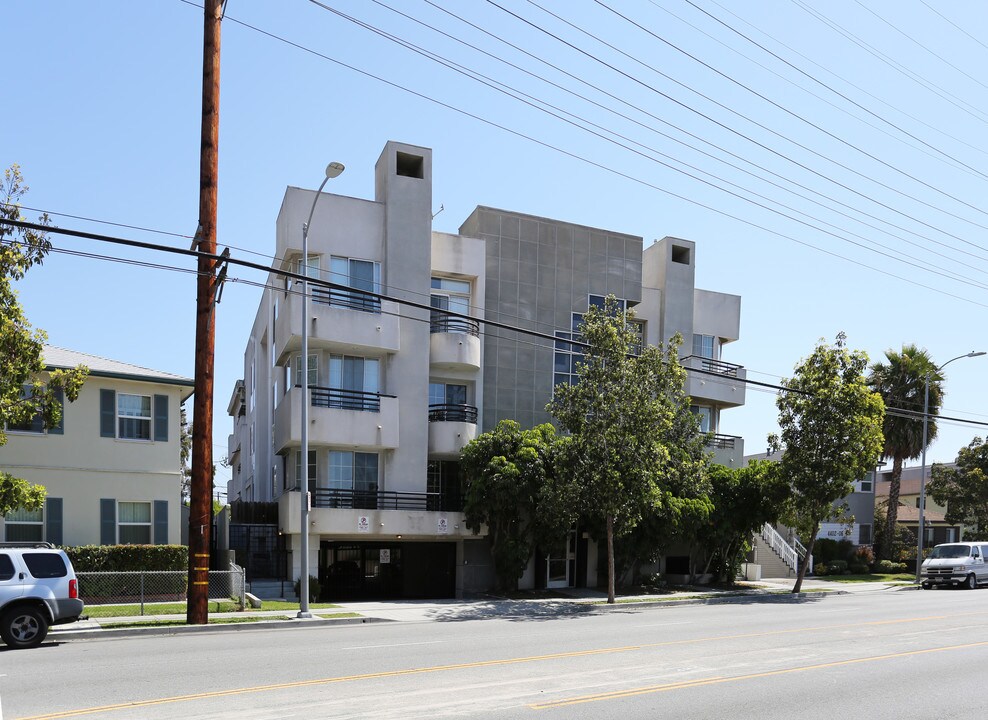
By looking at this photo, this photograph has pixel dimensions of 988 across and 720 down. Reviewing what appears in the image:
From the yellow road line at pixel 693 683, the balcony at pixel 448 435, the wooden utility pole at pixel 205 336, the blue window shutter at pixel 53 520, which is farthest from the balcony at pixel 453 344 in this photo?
the yellow road line at pixel 693 683

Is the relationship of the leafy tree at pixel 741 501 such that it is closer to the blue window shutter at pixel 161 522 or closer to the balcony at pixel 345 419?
the balcony at pixel 345 419

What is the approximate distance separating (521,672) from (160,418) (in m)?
18.4

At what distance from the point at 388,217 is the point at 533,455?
9358 mm

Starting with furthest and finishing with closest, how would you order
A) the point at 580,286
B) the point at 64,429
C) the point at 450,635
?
the point at 580,286 < the point at 64,429 < the point at 450,635

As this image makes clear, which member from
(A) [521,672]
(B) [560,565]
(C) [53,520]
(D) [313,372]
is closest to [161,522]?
(C) [53,520]

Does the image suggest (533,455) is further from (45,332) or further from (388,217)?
(45,332)

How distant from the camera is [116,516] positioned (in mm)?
26125

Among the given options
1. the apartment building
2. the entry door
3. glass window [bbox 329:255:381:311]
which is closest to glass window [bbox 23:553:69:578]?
the apartment building

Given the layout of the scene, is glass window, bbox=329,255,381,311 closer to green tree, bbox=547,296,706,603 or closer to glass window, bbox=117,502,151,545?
green tree, bbox=547,296,706,603

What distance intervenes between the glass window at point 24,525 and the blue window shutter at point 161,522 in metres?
3.00

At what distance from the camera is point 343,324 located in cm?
2916

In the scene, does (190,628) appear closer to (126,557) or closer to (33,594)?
(33,594)

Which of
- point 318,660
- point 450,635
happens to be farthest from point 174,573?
point 318,660

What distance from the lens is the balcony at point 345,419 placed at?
1126 inches
